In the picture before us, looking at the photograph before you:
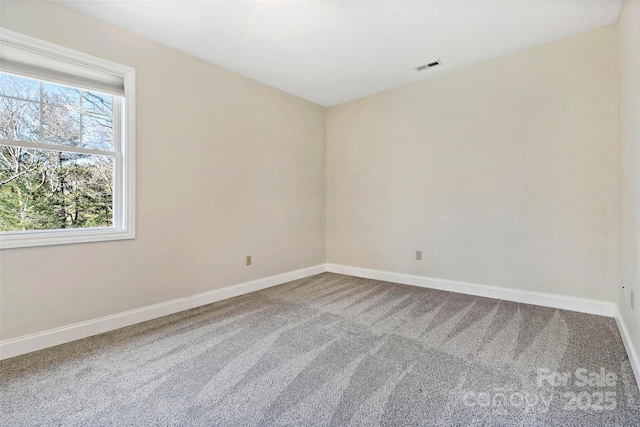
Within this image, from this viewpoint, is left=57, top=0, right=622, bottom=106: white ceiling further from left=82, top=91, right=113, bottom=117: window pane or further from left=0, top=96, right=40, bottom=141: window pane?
left=0, top=96, right=40, bottom=141: window pane

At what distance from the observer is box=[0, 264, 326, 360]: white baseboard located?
2.08 metres

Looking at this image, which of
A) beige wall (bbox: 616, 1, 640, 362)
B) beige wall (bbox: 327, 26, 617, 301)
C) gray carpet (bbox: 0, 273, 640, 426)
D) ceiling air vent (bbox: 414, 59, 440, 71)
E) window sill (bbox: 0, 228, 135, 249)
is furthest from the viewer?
ceiling air vent (bbox: 414, 59, 440, 71)

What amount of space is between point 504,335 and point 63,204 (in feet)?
11.8

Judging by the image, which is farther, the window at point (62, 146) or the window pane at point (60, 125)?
the window pane at point (60, 125)

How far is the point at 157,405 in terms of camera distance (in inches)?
60.8

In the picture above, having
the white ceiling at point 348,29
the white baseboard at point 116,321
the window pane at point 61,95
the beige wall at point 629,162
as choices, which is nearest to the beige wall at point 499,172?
the beige wall at point 629,162

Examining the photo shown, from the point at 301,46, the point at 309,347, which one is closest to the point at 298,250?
the point at 309,347

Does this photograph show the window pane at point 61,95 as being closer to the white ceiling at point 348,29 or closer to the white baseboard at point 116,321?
the white ceiling at point 348,29

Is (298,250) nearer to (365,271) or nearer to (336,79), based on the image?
(365,271)

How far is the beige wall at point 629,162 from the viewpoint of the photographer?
5.97 ft

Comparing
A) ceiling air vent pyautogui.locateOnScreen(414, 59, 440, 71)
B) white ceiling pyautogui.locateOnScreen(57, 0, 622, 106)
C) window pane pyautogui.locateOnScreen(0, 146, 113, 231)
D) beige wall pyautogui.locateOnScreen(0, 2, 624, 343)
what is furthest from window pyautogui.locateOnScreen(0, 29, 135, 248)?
ceiling air vent pyautogui.locateOnScreen(414, 59, 440, 71)

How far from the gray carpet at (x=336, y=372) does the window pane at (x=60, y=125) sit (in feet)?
5.08

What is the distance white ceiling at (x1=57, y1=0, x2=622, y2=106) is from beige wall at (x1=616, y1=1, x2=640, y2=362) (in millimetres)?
490

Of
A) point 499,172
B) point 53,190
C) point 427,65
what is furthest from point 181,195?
point 499,172
